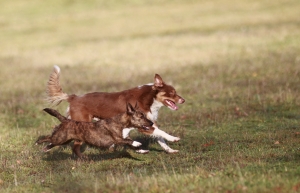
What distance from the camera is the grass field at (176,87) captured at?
911 cm

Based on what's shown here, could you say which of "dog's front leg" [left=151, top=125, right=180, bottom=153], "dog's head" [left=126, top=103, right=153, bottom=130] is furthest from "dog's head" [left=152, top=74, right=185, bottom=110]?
"dog's head" [left=126, top=103, right=153, bottom=130]

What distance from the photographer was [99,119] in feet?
39.9

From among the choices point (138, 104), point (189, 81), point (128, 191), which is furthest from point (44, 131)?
point (189, 81)

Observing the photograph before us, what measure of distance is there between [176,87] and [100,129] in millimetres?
9083

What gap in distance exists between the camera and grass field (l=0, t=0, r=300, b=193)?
9.11m

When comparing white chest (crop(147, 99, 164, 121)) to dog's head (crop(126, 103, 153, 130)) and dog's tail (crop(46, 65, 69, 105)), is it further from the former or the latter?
dog's tail (crop(46, 65, 69, 105))

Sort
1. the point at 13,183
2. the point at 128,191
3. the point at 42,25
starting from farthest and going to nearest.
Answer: the point at 42,25 → the point at 13,183 → the point at 128,191

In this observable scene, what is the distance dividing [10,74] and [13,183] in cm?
1626

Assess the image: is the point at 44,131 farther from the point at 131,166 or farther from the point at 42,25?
the point at 42,25

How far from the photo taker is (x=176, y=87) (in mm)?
19953

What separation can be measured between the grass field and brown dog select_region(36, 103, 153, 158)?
40 centimetres

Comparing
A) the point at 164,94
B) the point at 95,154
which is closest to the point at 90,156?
the point at 95,154

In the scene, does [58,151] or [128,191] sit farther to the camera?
[58,151]

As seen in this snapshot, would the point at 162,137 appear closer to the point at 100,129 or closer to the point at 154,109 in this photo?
the point at 154,109
